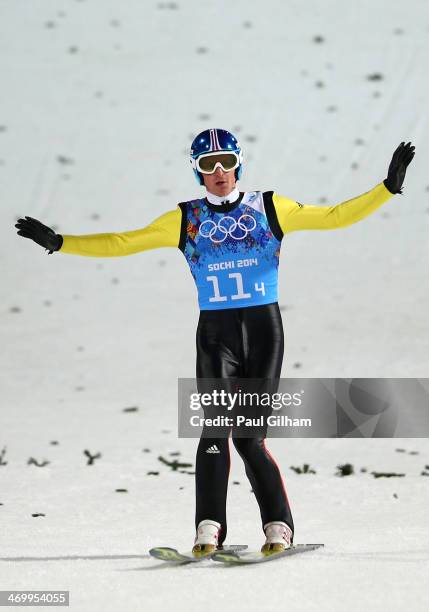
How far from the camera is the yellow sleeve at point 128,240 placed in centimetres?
644

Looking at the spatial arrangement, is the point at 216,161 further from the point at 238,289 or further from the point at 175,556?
the point at 175,556

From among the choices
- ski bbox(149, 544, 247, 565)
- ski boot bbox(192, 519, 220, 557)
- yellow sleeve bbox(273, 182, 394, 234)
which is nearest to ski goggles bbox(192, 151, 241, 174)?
yellow sleeve bbox(273, 182, 394, 234)

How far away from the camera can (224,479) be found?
6.29 meters

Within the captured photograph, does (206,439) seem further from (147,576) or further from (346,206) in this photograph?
(346,206)

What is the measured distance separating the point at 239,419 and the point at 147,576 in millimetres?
1066

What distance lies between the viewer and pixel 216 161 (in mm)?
6402

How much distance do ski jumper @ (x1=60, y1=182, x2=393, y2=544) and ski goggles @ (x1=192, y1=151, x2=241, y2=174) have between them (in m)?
0.22

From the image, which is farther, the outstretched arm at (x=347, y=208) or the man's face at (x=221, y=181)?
the man's face at (x=221, y=181)

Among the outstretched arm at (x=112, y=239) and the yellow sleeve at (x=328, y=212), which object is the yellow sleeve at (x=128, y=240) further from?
the yellow sleeve at (x=328, y=212)

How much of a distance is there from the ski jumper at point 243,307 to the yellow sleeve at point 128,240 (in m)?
0.04

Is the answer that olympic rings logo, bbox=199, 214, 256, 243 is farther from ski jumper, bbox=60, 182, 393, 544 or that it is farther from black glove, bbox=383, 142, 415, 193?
black glove, bbox=383, 142, 415, 193

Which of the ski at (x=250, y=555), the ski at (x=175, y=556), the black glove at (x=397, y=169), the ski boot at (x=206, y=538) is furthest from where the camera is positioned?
the black glove at (x=397, y=169)

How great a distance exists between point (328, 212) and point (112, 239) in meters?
1.32

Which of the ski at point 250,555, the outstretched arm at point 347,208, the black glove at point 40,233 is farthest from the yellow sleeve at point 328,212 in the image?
the ski at point 250,555
